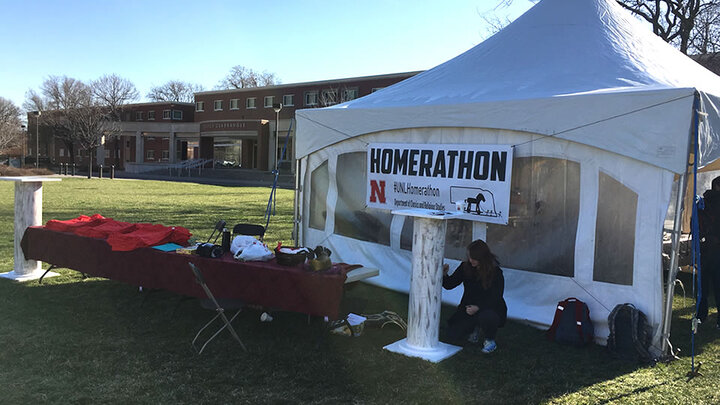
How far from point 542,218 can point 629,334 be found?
4.54ft

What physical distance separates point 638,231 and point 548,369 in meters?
1.53

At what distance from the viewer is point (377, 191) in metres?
6.63

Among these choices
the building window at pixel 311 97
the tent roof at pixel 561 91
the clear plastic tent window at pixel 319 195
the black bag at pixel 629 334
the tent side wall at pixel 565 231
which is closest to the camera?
the black bag at pixel 629 334

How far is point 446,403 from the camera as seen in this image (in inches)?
141

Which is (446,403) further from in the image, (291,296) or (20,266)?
(20,266)

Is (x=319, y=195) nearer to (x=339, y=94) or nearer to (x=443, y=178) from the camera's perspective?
(x=443, y=178)

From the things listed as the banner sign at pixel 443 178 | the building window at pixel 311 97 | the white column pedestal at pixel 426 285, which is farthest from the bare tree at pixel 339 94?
the white column pedestal at pixel 426 285

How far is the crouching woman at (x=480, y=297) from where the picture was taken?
15.1 ft

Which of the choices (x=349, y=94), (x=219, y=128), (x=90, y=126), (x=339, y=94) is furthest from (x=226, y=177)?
(x=90, y=126)

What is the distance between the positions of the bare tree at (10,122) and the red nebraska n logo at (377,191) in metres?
59.2

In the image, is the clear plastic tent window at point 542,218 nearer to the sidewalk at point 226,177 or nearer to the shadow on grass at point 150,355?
the shadow on grass at point 150,355

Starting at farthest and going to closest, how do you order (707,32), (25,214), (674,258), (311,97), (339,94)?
(311,97) < (339,94) < (707,32) < (25,214) < (674,258)

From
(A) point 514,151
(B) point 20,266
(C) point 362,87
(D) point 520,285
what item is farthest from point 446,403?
(C) point 362,87

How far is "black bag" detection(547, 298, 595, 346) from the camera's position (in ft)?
15.8
